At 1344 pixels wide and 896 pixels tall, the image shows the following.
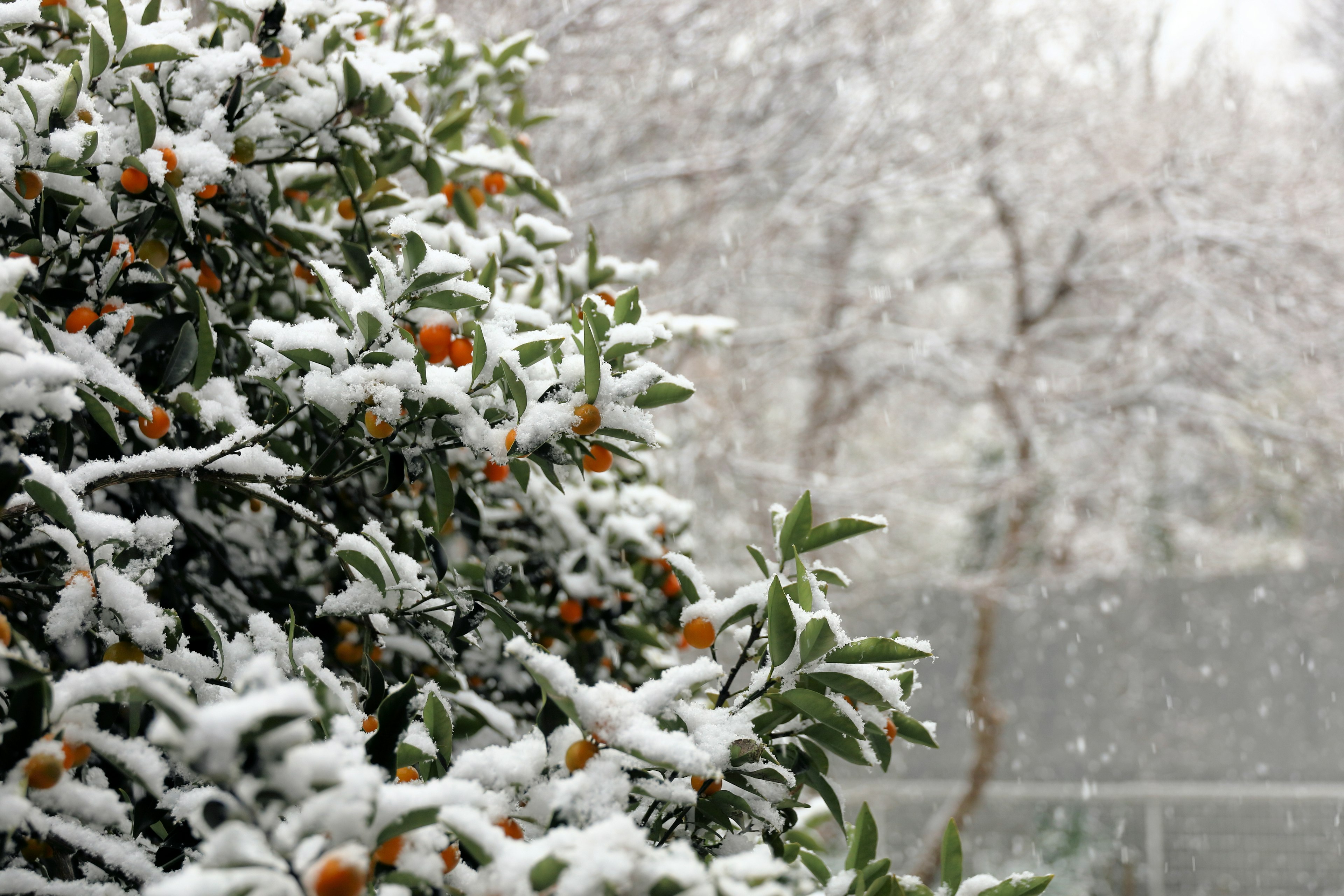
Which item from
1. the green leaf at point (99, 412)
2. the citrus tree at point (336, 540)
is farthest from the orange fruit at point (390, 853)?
the green leaf at point (99, 412)

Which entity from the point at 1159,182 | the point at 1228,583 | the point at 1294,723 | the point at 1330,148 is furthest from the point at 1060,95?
the point at 1294,723

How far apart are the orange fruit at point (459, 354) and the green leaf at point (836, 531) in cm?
48

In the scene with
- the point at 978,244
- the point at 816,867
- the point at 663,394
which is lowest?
the point at 978,244

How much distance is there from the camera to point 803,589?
102 cm

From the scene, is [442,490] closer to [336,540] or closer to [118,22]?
[336,540]

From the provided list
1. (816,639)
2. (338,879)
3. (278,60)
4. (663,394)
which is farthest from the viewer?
(278,60)

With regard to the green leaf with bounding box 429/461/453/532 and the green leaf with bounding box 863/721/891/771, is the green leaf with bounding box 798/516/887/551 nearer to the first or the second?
the green leaf with bounding box 863/721/891/771

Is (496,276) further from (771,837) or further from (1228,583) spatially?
(1228,583)

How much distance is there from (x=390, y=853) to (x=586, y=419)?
17.5 inches

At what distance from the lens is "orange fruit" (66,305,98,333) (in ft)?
3.92

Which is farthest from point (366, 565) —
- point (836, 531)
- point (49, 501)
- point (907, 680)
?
point (907, 680)

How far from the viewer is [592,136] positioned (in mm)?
4016

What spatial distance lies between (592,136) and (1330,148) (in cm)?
436

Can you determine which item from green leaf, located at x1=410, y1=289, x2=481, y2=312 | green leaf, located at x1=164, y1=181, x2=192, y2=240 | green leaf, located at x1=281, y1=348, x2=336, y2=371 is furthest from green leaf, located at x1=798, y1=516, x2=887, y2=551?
green leaf, located at x1=164, y1=181, x2=192, y2=240
